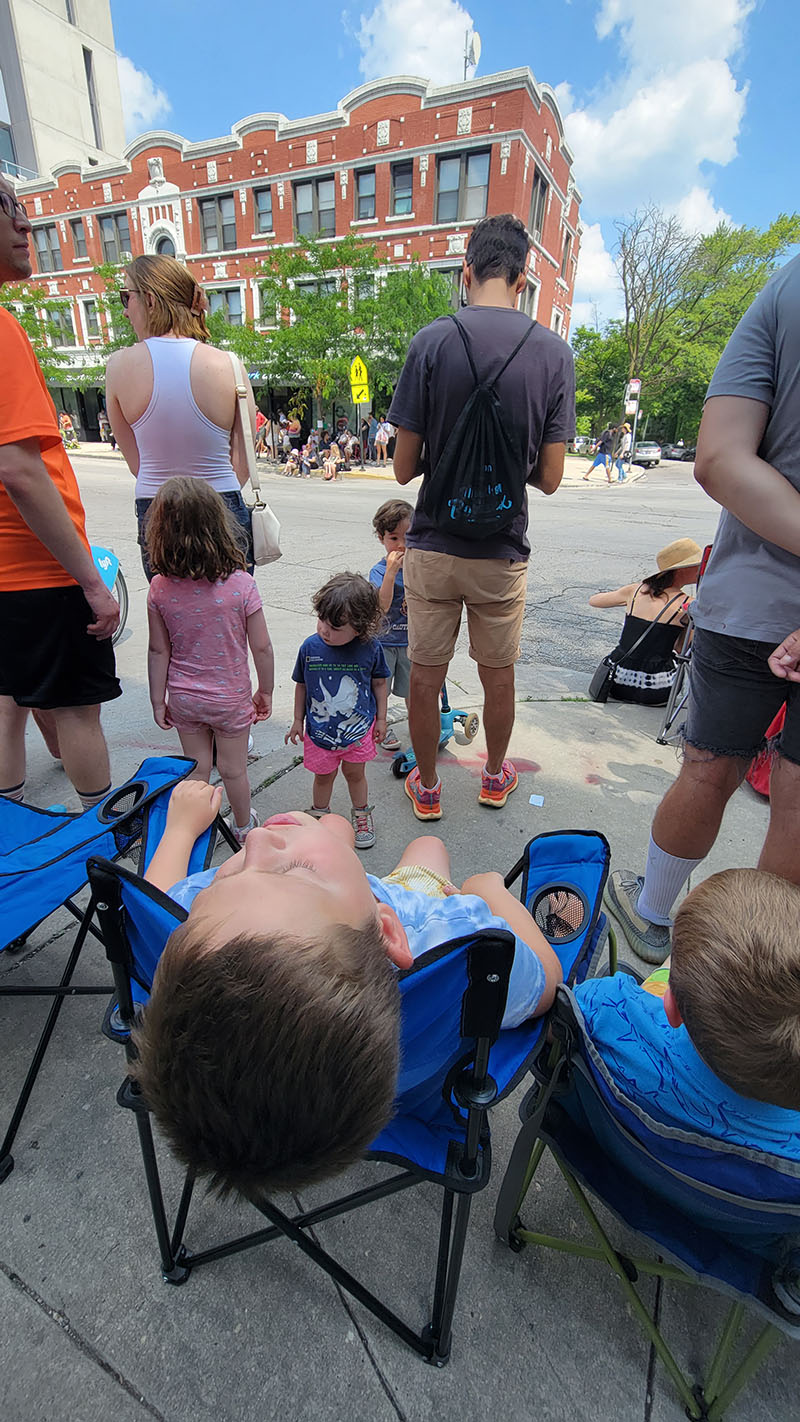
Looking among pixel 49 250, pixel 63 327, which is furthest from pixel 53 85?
pixel 63 327

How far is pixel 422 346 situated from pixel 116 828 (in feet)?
6.55

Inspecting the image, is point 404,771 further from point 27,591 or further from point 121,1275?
point 121,1275

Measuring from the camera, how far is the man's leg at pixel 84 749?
2.27m

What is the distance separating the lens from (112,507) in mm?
11898

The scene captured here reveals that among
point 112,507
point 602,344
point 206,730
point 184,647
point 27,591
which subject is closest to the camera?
point 27,591

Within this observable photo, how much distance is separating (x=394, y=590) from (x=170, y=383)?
1.38 meters

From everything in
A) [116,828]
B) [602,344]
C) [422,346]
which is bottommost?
[116,828]

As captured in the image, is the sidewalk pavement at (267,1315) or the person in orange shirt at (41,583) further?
the person in orange shirt at (41,583)

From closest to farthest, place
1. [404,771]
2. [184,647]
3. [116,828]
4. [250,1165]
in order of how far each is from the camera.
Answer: [250,1165] < [116,828] < [184,647] < [404,771]

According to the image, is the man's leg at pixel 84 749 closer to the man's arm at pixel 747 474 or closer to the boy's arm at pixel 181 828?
the boy's arm at pixel 181 828

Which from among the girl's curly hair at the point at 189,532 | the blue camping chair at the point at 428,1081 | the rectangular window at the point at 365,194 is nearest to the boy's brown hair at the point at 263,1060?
the blue camping chair at the point at 428,1081

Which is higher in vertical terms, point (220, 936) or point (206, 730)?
point (220, 936)

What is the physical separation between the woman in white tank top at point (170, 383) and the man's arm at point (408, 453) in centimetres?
59

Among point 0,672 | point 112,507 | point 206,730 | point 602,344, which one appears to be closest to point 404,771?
point 206,730
